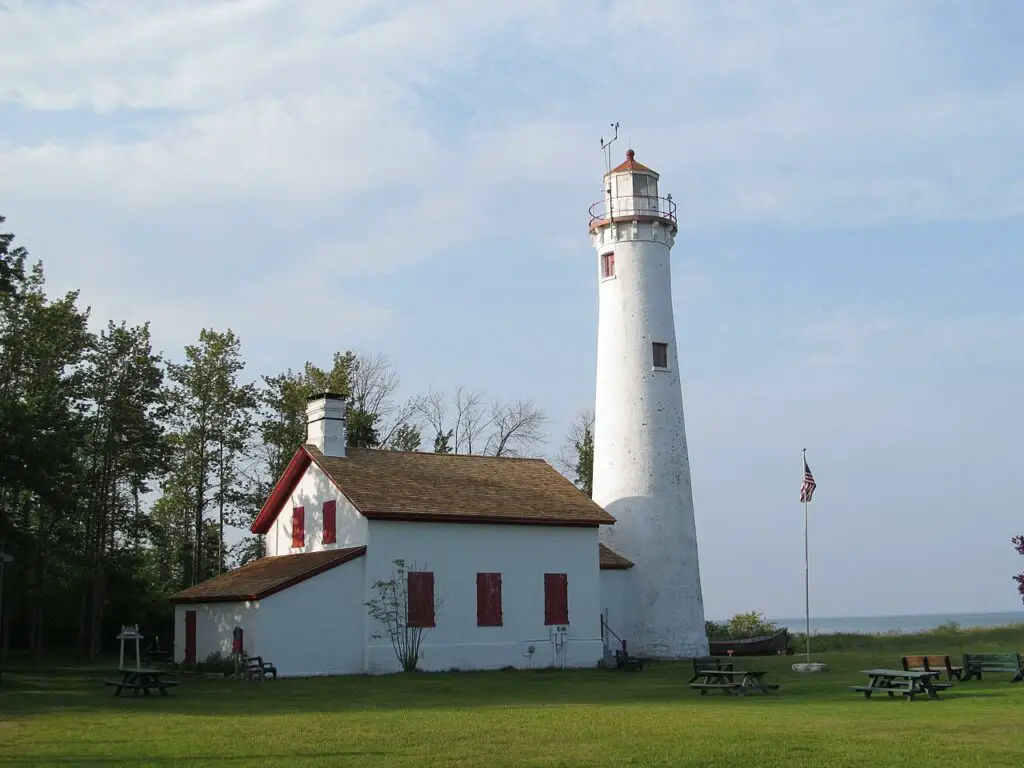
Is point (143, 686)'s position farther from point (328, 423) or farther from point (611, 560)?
point (611, 560)

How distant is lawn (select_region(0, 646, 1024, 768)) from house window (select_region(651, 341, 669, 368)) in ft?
37.6

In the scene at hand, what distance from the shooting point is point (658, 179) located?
34531 millimetres

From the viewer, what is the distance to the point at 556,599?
99.5 ft

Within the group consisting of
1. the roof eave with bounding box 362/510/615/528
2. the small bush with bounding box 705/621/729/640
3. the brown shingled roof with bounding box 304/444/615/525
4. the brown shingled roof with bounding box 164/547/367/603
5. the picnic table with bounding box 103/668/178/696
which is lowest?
the small bush with bounding box 705/621/729/640

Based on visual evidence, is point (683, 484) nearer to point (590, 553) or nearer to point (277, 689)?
point (590, 553)

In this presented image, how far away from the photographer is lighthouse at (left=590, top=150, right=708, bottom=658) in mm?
32562

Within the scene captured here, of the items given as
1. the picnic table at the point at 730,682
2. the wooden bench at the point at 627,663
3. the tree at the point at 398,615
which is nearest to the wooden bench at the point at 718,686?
the picnic table at the point at 730,682

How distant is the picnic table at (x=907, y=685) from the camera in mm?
18766

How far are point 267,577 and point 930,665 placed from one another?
50.5 ft

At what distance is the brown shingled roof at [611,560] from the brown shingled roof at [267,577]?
7.75 metres

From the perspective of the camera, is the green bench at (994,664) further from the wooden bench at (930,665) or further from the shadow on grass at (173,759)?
the shadow on grass at (173,759)

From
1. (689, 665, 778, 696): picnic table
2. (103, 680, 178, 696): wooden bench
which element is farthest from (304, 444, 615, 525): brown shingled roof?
(689, 665, 778, 696): picnic table

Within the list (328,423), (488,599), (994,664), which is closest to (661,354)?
(488,599)

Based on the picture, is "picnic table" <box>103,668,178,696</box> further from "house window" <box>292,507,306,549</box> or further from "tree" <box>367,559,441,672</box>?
"house window" <box>292,507,306,549</box>
